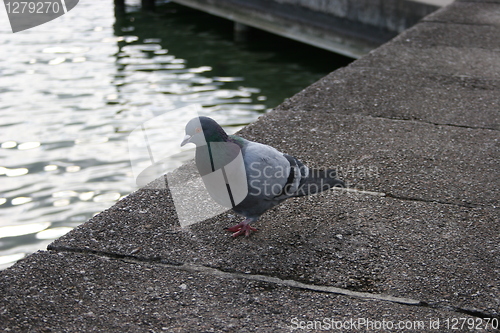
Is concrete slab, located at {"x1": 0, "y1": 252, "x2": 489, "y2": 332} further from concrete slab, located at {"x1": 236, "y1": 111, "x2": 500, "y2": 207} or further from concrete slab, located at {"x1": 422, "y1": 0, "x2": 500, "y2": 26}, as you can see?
concrete slab, located at {"x1": 422, "y1": 0, "x2": 500, "y2": 26}

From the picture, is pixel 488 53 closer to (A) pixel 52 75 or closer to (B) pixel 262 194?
(B) pixel 262 194

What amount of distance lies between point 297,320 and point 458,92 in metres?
3.12

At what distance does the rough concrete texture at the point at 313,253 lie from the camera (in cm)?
212

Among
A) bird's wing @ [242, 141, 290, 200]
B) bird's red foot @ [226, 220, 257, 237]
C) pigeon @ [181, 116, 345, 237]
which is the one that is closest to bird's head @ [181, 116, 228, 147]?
pigeon @ [181, 116, 345, 237]

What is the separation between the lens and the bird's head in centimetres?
238

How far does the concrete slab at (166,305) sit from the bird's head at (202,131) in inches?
21.5

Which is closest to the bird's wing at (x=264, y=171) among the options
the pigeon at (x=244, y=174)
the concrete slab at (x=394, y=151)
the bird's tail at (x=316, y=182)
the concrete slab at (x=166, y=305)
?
the pigeon at (x=244, y=174)

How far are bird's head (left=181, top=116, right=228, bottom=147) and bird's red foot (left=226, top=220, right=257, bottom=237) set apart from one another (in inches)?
18.0

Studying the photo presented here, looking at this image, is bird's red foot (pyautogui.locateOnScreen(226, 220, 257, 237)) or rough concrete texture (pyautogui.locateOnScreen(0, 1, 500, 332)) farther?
bird's red foot (pyautogui.locateOnScreen(226, 220, 257, 237))

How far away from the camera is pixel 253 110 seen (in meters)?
7.04

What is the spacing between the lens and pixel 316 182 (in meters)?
2.69

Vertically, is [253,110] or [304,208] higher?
[304,208]

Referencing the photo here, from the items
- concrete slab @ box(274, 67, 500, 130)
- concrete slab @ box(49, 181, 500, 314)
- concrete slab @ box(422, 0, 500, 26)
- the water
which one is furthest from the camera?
concrete slab @ box(422, 0, 500, 26)

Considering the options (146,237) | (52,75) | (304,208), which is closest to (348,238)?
(304,208)
